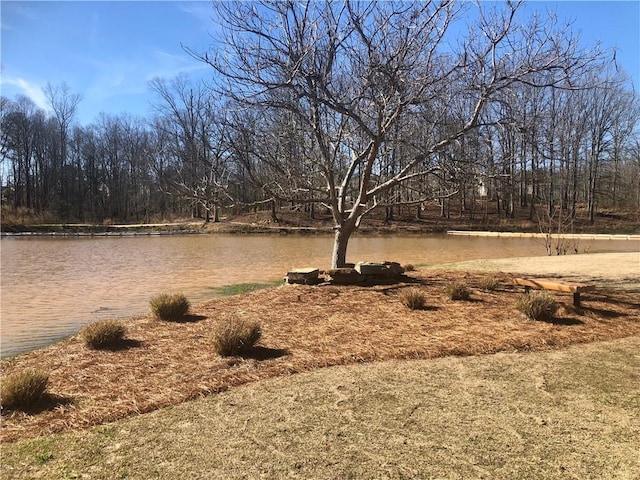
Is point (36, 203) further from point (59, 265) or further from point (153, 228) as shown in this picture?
point (59, 265)

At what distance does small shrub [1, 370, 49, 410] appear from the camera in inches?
149

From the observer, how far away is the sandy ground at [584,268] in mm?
10477

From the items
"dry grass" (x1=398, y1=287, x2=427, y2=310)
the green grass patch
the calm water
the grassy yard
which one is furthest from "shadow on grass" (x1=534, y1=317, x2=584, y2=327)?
the calm water

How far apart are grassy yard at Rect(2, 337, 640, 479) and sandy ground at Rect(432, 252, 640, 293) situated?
6.45m

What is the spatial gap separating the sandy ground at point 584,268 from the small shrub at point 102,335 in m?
8.52

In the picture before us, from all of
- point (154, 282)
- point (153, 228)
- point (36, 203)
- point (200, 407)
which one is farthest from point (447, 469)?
point (36, 203)

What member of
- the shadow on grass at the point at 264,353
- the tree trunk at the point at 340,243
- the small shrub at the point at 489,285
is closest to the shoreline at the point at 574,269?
the tree trunk at the point at 340,243

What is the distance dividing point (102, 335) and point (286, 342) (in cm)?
203

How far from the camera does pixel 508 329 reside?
603 centimetres

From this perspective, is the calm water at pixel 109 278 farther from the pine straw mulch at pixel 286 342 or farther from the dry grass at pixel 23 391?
the dry grass at pixel 23 391

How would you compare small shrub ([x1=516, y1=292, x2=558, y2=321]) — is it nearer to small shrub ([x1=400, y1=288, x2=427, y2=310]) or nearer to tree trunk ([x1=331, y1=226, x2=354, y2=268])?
small shrub ([x1=400, y1=288, x2=427, y2=310])

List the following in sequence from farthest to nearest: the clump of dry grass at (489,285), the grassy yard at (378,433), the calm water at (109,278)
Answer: the clump of dry grass at (489,285), the calm water at (109,278), the grassy yard at (378,433)

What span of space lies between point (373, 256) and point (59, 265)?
11309 millimetres

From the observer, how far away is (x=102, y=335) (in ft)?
18.4
